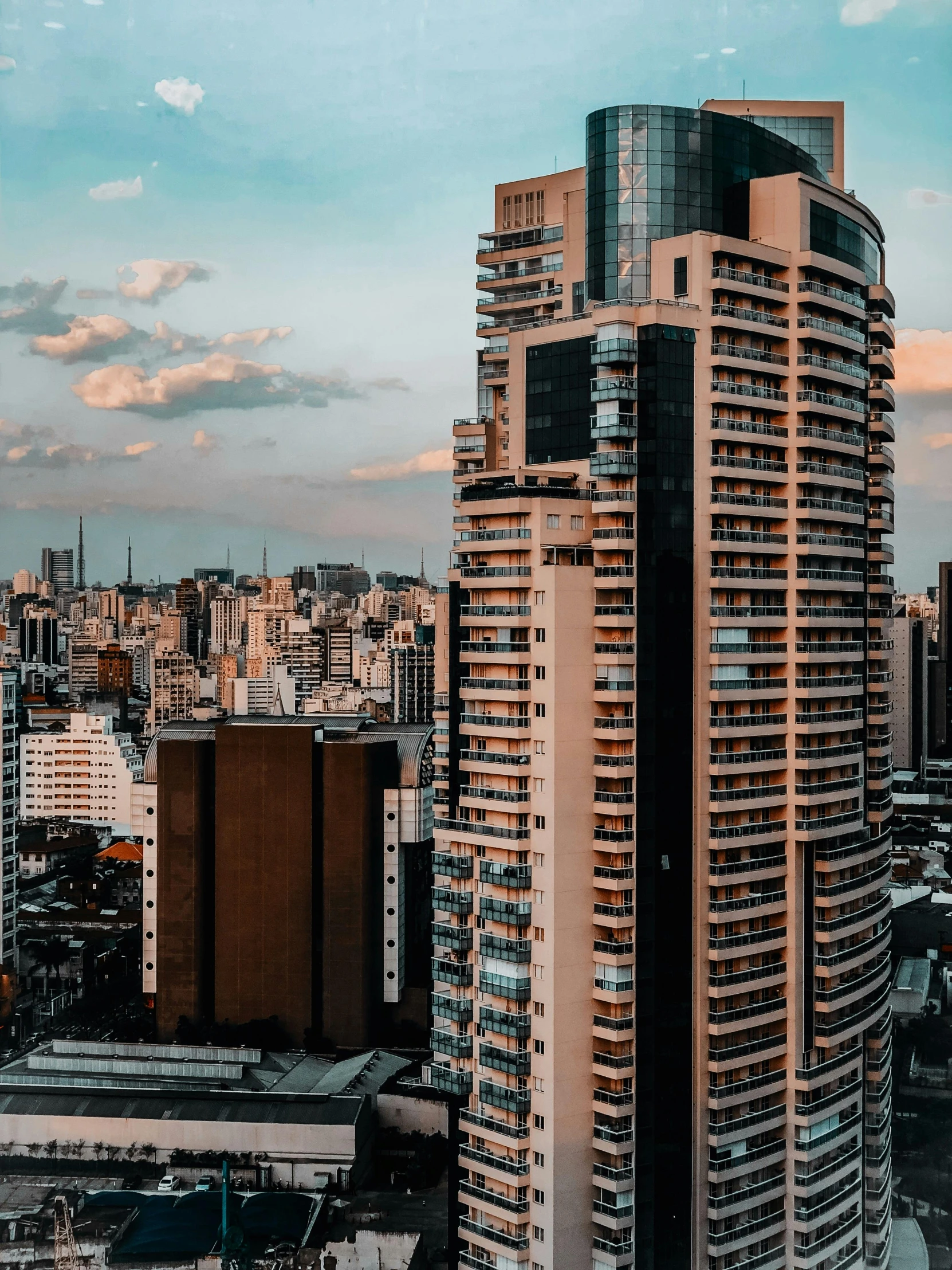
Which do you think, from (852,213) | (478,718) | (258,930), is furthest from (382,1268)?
(852,213)

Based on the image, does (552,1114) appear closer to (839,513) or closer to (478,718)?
(478,718)

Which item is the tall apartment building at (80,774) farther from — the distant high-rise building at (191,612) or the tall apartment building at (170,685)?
the tall apartment building at (170,685)

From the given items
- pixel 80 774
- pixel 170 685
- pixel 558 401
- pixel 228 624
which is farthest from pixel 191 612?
pixel 558 401

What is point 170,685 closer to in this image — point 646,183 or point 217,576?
point 217,576

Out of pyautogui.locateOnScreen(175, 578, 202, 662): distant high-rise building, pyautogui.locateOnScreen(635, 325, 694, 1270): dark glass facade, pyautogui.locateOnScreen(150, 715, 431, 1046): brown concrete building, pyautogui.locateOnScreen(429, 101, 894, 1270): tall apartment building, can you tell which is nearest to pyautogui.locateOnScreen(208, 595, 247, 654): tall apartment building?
pyautogui.locateOnScreen(175, 578, 202, 662): distant high-rise building

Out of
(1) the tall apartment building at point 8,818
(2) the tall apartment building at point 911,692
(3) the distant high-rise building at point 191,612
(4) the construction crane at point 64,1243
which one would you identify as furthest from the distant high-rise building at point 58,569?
(2) the tall apartment building at point 911,692

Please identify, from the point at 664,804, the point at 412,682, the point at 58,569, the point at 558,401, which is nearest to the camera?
the point at 664,804
